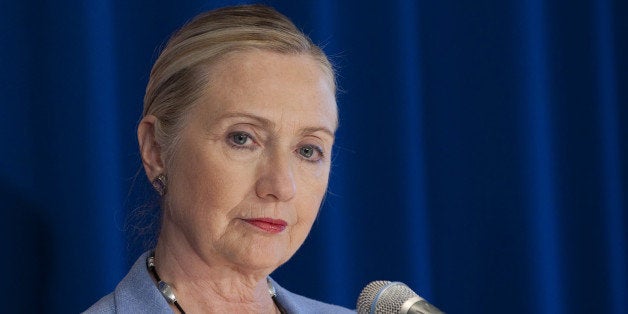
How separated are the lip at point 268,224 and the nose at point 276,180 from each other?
0.04 metres

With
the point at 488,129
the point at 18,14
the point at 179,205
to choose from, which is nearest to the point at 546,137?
the point at 488,129

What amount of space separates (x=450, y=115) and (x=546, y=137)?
0.27 metres

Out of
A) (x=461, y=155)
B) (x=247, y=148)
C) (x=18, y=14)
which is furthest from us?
(x=461, y=155)

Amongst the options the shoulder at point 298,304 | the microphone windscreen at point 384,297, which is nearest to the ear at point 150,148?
the shoulder at point 298,304

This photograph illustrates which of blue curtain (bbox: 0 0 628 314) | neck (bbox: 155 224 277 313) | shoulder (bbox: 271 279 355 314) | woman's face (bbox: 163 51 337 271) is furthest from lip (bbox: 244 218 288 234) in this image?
blue curtain (bbox: 0 0 628 314)

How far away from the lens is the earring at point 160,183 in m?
1.71

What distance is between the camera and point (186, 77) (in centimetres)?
168

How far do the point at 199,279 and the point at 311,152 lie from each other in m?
0.31

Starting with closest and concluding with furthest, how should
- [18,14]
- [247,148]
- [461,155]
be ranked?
[247,148], [18,14], [461,155]

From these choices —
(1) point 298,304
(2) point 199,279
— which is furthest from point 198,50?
(1) point 298,304

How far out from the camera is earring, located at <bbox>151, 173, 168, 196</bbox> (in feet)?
5.63

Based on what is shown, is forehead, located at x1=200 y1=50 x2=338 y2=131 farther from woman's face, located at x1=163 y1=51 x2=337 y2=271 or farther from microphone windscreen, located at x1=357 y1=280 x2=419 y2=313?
microphone windscreen, located at x1=357 y1=280 x2=419 y2=313

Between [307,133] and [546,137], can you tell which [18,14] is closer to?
[307,133]

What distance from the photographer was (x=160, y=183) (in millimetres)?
1728
